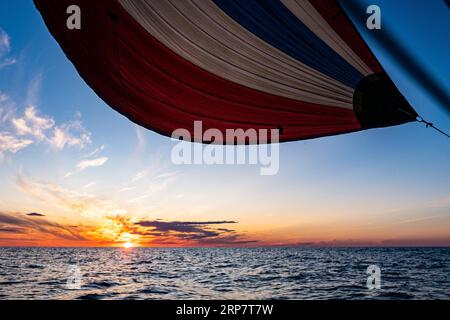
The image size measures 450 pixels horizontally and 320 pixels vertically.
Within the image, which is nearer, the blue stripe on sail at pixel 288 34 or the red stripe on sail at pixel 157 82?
the blue stripe on sail at pixel 288 34

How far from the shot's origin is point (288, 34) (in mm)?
2594

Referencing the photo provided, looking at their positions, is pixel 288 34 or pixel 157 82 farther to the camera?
pixel 157 82

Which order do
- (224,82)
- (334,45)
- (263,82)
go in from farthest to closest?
(224,82), (263,82), (334,45)

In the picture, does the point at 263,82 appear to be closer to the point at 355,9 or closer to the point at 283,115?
the point at 283,115

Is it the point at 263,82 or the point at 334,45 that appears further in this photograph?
the point at 263,82

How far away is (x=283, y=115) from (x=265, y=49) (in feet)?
1.80

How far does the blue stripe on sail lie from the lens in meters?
2.33

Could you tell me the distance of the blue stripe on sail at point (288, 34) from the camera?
7.64 feet

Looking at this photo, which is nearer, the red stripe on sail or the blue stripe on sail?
the blue stripe on sail

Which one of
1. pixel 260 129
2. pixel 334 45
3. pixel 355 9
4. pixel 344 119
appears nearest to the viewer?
pixel 355 9

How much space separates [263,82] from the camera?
9.25ft
